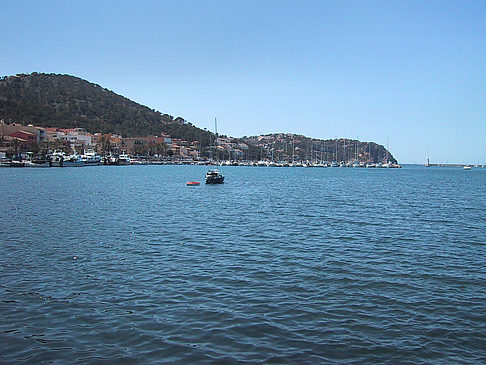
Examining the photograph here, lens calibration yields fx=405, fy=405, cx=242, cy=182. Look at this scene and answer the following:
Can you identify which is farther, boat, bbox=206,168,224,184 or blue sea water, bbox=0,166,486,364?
boat, bbox=206,168,224,184

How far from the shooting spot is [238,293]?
1419 cm

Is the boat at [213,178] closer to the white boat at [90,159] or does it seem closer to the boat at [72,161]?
the boat at [72,161]

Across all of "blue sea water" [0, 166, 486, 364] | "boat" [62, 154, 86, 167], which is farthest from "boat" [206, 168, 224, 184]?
"boat" [62, 154, 86, 167]

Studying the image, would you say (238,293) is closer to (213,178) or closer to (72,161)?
(213,178)

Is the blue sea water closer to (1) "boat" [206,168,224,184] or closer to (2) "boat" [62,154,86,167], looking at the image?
(1) "boat" [206,168,224,184]

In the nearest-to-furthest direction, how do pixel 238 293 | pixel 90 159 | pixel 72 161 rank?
pixel 238 293, pixel 72 161, pixel 90 159

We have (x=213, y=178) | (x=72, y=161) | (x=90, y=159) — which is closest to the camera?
(x=213, y=178)

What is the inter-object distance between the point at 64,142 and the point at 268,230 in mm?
177947

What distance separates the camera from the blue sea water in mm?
10172

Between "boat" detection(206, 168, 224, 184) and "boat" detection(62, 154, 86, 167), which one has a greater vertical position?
"boat" detection(62, 154, 86, 167)

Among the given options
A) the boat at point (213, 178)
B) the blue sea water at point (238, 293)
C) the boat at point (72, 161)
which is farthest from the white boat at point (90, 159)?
the blue sea water at point (238, 293)

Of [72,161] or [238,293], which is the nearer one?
[238,293]

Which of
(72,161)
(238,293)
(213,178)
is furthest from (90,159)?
(238,293)

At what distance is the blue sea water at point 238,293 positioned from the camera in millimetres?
10172
